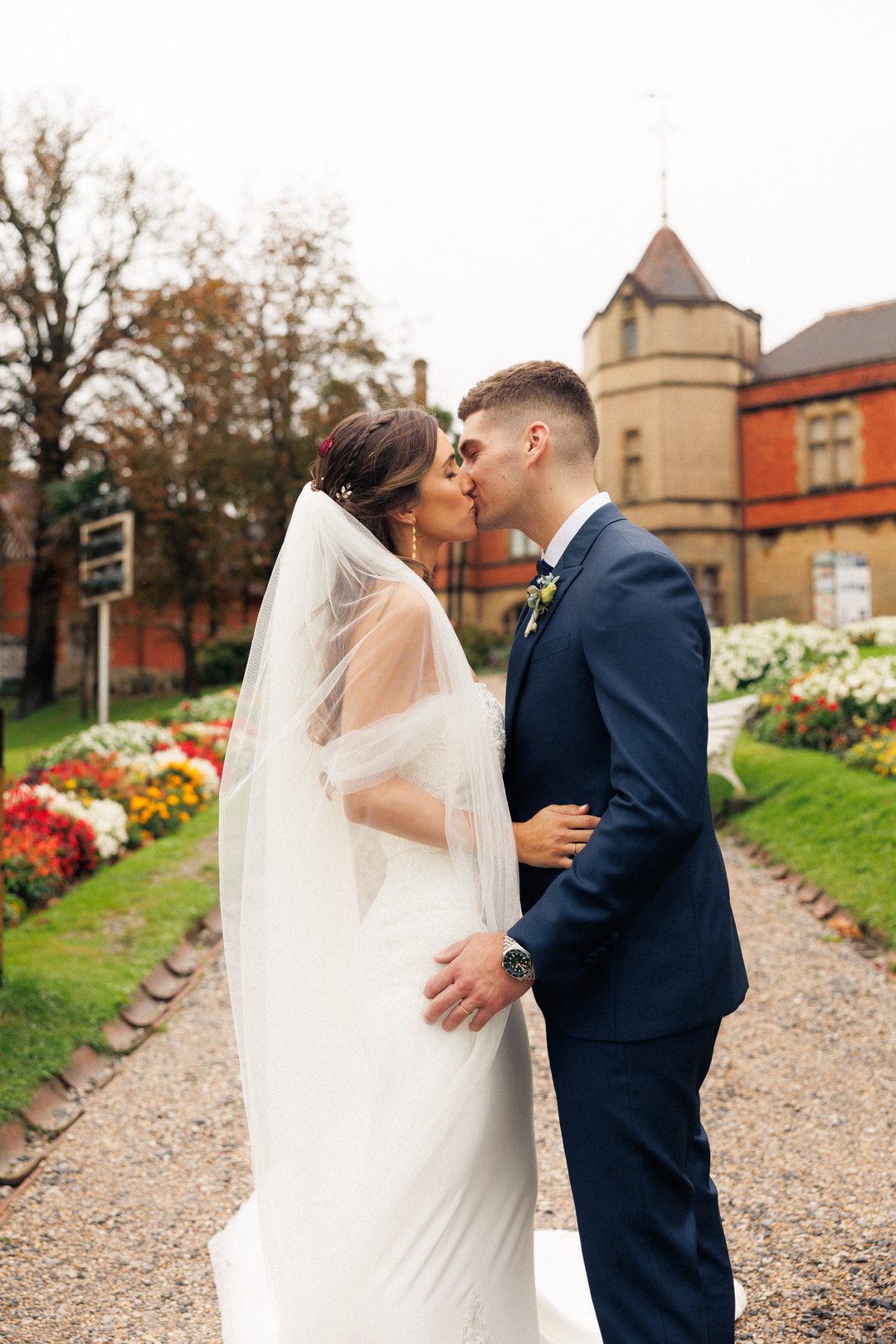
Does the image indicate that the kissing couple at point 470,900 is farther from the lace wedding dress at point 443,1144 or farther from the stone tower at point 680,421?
the stone tower at point 680,421

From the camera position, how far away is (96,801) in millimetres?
9602

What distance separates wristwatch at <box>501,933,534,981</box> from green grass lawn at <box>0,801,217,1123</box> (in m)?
3.11

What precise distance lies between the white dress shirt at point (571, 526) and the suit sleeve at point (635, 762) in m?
0.28

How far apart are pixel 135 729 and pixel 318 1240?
12.1 m

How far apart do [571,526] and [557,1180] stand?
113 inches

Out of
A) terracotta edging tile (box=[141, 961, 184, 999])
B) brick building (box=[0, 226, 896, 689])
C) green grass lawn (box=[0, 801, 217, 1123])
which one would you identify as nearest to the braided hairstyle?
green grass lawn (box=[0, 801, 217, 1123])

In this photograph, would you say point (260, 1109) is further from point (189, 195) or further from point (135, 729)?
point (189, 195)

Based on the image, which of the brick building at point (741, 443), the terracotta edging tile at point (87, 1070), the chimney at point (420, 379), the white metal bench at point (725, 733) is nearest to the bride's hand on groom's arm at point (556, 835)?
the terracotta edging tile at point (87, 1070)

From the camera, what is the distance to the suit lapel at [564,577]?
254cm

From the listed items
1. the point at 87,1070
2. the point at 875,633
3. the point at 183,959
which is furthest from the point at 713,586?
the point at 87,1070

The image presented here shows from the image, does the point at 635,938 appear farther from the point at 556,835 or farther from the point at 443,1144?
the point at 443,1144

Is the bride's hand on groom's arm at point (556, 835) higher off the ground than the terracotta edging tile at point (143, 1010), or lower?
higher

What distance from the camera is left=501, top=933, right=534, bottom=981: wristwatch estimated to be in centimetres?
236

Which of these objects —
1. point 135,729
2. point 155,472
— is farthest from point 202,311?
point 135,729
